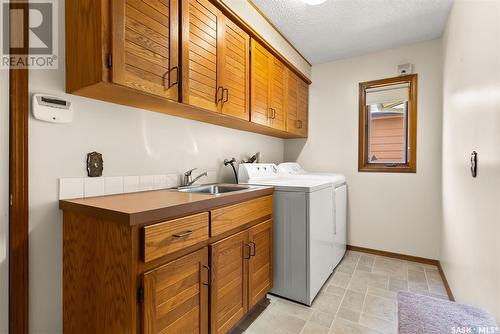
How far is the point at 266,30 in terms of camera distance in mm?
2295

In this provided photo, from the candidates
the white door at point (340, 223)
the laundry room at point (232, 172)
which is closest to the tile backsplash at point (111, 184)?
the laundry room at point (232, 172)

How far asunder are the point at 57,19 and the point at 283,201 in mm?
1763

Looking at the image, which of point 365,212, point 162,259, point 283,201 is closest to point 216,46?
point 283,201

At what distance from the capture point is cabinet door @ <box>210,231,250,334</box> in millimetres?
1389

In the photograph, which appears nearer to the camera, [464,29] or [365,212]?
[464,29]

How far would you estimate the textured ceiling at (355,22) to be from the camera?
6.89ft

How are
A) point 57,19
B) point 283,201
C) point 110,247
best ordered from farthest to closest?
point 283,201 < point 57,19 < point 110,247

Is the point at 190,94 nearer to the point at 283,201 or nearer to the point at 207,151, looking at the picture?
the point at 207,151

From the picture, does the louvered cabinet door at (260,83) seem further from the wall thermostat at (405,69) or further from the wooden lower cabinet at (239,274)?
the wall thermostat at (405,69)

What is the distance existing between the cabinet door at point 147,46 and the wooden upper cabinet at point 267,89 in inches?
34.1

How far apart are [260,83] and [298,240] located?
55.1 inches

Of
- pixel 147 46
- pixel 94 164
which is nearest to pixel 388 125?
pixel 147 46

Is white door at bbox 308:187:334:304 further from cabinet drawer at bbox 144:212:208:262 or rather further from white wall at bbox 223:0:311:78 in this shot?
white wall at bbox 223:0:311:78

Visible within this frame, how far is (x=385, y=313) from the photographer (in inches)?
73.4
